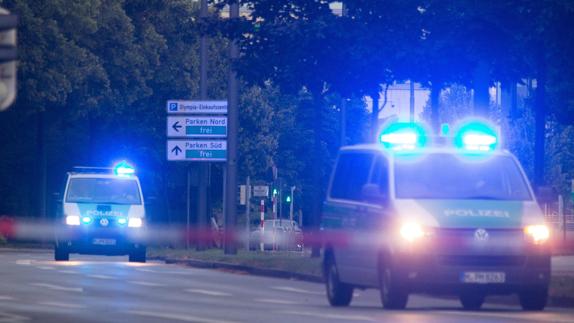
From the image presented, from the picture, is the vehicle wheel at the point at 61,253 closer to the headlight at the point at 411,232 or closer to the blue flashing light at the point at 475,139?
the blue flashing light at the point at 475,139

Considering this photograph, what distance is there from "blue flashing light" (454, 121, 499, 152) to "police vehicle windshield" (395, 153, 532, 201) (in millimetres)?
266

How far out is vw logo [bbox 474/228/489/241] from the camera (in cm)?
1984

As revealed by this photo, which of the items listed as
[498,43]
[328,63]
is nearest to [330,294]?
[498,43]

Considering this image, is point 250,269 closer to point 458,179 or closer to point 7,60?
point 458,179

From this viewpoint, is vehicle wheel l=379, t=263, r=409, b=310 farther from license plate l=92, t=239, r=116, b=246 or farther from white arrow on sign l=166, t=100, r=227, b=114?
white arrow on sign l=166, t=100, r=227, b=114

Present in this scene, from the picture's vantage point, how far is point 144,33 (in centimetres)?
6731

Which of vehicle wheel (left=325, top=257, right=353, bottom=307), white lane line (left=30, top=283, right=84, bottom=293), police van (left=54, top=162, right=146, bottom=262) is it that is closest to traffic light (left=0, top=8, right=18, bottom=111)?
vehicle wheel (left=325, top=257, right=353, bottom=307)

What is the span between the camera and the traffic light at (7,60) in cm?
1338

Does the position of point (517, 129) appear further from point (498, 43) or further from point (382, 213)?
point (382, 213)

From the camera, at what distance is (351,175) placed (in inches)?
878

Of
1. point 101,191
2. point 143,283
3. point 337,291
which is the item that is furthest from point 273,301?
point 101,191

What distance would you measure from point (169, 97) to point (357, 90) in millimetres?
35340

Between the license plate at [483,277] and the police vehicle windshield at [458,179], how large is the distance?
1042 mm

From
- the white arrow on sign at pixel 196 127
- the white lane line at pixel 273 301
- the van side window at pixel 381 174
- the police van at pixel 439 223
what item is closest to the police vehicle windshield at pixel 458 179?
the police van at pixel 439 223
